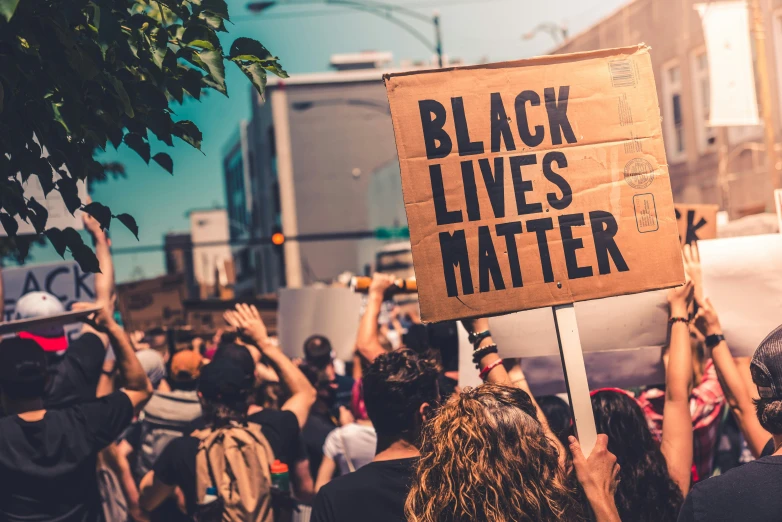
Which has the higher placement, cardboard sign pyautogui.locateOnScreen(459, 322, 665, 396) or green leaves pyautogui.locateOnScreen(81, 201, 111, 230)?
green leaves pyautogui.locateOnScreen(81, 201, 111, 230)

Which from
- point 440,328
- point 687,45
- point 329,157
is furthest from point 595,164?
point 329,157

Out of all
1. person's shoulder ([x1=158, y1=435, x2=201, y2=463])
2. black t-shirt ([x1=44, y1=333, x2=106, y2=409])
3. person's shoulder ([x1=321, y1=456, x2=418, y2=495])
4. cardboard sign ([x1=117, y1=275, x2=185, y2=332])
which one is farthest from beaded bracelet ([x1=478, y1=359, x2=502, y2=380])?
cardboard sign ([x1=117, y1=275, x2=185, y2=332])

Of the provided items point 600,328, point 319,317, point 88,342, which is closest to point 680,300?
point 600,328

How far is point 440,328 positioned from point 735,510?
2.69 meters

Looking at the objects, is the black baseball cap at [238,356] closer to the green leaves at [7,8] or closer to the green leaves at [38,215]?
the green leaves at [38,215]

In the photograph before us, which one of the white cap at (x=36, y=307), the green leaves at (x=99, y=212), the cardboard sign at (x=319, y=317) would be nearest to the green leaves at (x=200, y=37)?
the green leaves at (x=99, y=212)

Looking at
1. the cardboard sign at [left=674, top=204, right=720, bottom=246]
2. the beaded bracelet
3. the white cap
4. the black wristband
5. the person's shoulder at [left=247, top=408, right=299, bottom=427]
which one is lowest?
the person's shoulder at [left=247, top=408, right=299, bottom=427]

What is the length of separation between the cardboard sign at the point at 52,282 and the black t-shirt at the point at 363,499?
4635mm

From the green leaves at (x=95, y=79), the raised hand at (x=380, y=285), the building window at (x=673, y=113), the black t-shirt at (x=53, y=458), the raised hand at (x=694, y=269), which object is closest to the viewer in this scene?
the green leaves at (x=95, y=79)

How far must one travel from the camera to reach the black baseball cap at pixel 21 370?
146 inches

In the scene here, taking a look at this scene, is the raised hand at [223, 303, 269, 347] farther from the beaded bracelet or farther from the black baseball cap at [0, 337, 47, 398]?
the beaded bracelet

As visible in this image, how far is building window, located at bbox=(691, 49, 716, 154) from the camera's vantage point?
792 inches

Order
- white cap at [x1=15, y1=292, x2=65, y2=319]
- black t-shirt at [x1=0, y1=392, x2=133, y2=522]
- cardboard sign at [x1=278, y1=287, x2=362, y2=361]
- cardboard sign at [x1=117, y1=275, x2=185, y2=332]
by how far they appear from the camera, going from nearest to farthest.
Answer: black t-shirt at [x1=0, y1=392, x2=133, y2=522] → white cap at [x1=15, y1=292, x2=65, y2=319] → cardboard sign at [x1=278, y1=287, x2=362, y2=361] → cardboard sign at [x1=117, y1=275, x2=185, y2=332]

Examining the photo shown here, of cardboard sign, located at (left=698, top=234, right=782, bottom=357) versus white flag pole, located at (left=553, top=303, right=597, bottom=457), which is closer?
white flag pole, located at (left=553, top=303, right=597, bottom=457)
